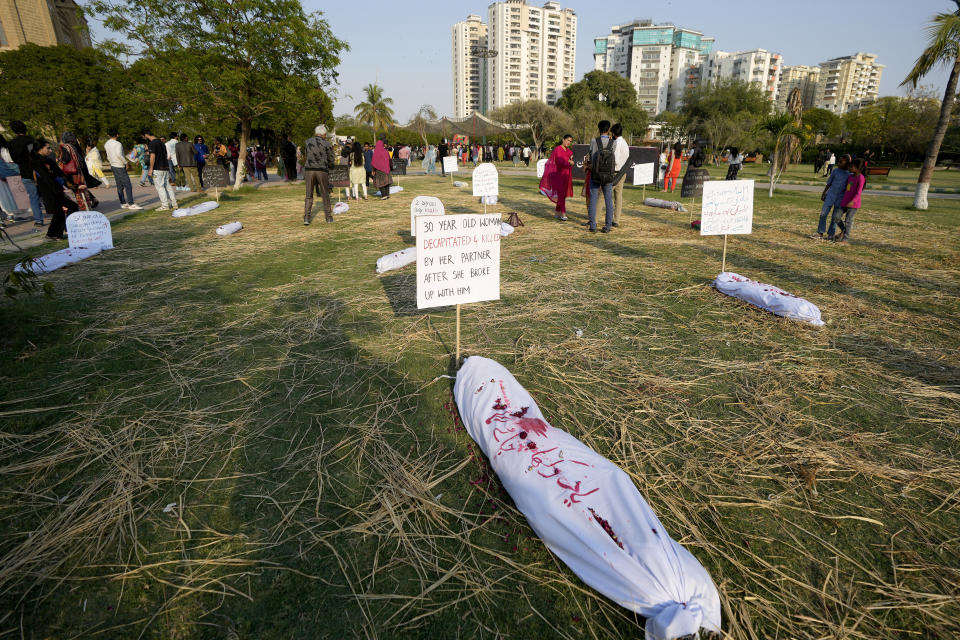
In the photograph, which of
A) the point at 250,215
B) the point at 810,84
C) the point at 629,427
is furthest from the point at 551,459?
the point at 810,84

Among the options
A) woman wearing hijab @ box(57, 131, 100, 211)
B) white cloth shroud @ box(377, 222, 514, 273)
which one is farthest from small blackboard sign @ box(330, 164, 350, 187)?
white cloth shroud @ box(377, 222, 514, 273)

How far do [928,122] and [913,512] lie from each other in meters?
63.5

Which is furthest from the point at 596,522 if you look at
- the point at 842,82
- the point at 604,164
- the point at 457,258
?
the point at 842,82

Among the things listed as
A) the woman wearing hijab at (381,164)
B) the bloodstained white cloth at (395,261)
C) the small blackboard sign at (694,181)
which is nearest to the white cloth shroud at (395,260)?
the bloodstained white cloth at (395,261)

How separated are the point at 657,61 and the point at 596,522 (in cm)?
16793

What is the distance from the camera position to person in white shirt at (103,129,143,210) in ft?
36.1

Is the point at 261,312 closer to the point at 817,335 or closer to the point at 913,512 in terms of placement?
the point at 913,512

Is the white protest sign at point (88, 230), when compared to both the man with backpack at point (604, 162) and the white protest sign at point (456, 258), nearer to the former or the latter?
the white protest sign at point (456, 258)

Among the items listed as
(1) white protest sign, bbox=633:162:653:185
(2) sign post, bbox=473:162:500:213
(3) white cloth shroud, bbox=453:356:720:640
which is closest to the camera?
(3) white cloth shroud, bbox=453:356:720:640

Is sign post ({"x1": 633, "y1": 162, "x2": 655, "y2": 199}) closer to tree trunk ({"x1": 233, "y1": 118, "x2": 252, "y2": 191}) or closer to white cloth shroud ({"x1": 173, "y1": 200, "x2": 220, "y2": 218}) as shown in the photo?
white cloth shroud ({"x1": 173, "y1": 200, "x2": 220, "y2": 218})

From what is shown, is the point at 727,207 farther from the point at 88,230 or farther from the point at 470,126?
the point at 470,126

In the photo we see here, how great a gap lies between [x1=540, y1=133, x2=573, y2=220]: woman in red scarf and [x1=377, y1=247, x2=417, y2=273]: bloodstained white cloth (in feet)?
17.0

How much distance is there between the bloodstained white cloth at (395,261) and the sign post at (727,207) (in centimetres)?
424

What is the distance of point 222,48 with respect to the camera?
14.5 meters
